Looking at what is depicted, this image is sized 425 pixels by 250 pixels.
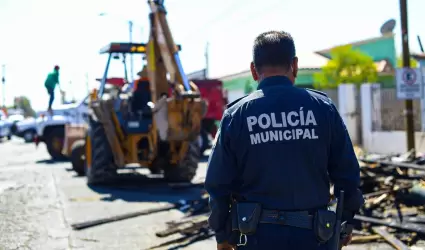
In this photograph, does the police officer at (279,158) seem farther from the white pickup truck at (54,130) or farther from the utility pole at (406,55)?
the white pickup truck at (54,130)

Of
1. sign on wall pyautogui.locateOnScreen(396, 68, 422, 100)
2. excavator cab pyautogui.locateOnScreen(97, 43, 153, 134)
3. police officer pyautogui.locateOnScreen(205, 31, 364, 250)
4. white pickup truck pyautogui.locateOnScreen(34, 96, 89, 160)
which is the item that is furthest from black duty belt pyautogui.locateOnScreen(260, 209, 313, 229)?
white pickup truck pyautogui.locateOnScreen(34, 96, 89, 160)

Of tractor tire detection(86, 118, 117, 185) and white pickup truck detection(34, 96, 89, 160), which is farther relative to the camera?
white pickup truck detection(34, 96, 89, 160)

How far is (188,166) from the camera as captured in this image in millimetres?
11102

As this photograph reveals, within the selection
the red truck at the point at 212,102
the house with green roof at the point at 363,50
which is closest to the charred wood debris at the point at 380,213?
the red truck at the point at 212,102

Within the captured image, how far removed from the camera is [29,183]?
12.2m

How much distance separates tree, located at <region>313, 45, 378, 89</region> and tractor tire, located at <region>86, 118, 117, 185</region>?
26309 mm

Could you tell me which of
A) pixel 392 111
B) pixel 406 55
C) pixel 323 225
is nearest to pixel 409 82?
pixel 406 55

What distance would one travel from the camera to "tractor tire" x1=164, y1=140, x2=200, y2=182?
11.0 metres

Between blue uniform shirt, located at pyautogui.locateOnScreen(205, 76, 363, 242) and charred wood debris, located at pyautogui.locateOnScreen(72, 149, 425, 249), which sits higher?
blue uniform shirt, located at pyautogui.locateOnScreen(205, 76, 363, 242)

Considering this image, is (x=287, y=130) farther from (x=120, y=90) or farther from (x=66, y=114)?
(x=66, y=114)

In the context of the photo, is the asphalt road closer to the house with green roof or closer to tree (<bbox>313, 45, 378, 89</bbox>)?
tree (<bbox>313, 45, 378, 89</bbox>)

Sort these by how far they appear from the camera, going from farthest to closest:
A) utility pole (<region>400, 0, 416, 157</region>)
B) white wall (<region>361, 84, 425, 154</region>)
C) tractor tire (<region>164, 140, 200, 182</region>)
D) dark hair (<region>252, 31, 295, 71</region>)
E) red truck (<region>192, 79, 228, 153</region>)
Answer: red truck (<region>192, 79, 228, 153</region>) → white wall (<region>361, 84, 425, 154</region>) → utility pole (<region>400, 0, 416, 157</region>) → tractor tire (<region>164, 140, 200, 182</region>) → dark hair (<region>252, 31, 295, 71</region>)

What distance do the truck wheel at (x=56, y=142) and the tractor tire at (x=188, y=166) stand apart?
7.89 metres

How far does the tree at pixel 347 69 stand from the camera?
3559 cm
